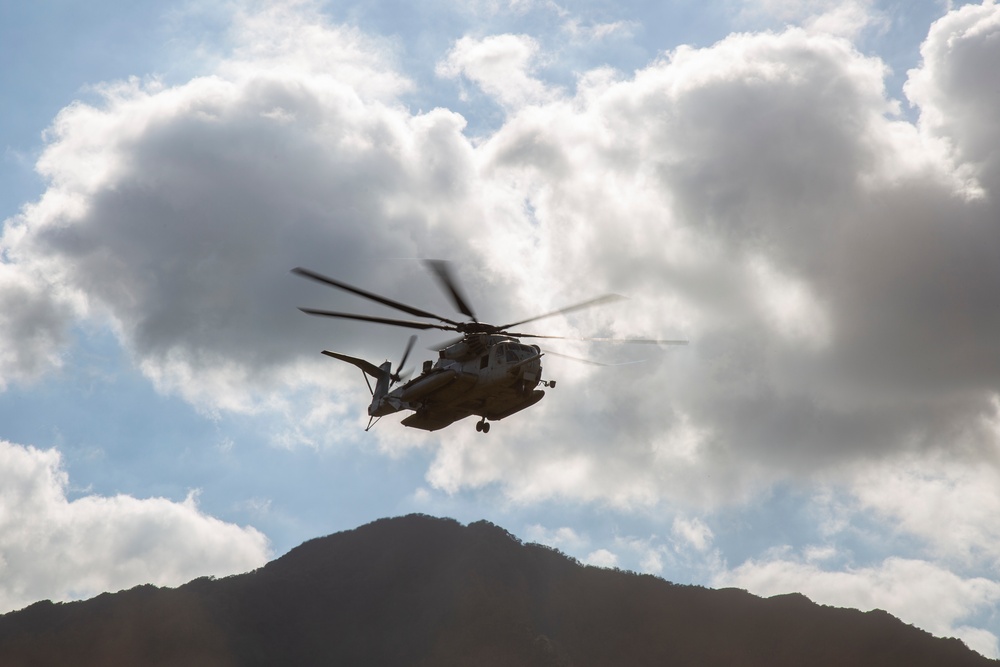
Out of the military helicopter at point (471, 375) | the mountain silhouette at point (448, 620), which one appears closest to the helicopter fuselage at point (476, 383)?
the military helicopter at point (471, 375)

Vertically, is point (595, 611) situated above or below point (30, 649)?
above

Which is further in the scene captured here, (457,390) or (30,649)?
(30,649)

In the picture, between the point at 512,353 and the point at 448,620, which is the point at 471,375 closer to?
the point at 512,353

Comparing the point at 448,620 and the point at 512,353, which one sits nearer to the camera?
the point at 512,353

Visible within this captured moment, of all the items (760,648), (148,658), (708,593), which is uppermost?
(708,593)

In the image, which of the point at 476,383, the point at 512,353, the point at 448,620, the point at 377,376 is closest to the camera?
the point at 512,353

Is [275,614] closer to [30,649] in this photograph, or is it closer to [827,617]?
[30,649]

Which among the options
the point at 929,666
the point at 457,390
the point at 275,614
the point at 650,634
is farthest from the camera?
the point at 275,614

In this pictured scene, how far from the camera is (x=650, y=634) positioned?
122812 mm

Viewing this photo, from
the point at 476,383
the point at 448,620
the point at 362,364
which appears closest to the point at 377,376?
the point at 362,364

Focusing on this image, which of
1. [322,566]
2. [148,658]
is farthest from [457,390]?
[322,566]

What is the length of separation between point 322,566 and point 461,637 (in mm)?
31526

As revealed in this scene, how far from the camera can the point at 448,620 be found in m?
127

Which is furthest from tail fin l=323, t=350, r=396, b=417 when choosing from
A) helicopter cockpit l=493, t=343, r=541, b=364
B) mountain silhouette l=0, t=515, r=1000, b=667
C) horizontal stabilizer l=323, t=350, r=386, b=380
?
mountain silhouette l=0, t=515, r=1000, b=667
